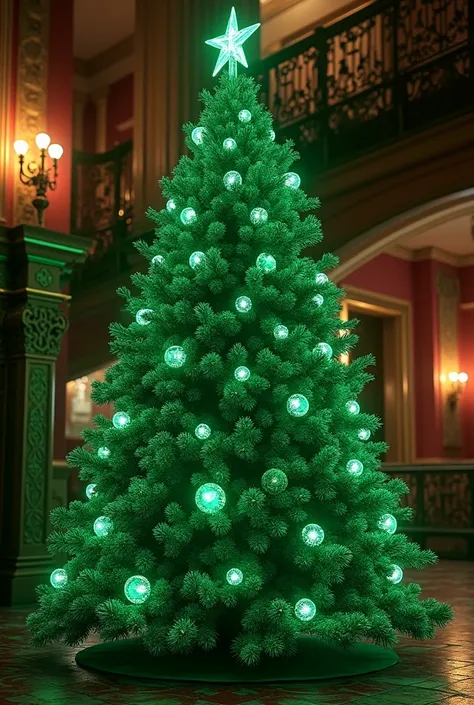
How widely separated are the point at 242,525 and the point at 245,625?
343mm

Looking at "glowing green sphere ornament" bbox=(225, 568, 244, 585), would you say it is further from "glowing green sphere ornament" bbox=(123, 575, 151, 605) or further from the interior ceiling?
the interior ceiling

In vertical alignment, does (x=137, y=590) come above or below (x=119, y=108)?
below

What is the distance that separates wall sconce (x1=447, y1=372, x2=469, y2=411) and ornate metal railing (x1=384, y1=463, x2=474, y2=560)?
6.77 feet

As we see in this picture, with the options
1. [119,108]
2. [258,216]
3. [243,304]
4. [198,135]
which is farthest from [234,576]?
[119,108]

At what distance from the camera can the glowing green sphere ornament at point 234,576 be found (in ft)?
9.97

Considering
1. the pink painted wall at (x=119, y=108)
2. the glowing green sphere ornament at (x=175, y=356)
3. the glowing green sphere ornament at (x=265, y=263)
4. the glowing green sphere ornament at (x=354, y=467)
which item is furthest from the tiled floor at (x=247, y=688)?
the pink painted wall at (x=119, y=108)

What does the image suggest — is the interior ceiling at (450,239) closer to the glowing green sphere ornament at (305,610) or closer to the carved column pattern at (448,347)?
the carved column pattern at (448,347)

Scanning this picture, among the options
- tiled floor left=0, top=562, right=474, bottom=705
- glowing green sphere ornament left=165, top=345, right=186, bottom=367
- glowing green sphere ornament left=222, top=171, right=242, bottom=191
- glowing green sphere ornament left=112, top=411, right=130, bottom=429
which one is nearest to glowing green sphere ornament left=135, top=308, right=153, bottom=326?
glowing green sphere ornament left=165, top=345, right=186, bottom=367

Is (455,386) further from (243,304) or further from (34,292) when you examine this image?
(243,304)

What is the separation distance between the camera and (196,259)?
137 inches

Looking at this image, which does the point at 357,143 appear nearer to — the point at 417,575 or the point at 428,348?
the point at 417,575

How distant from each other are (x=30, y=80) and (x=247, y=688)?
457cm

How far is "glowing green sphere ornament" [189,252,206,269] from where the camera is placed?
346 cm

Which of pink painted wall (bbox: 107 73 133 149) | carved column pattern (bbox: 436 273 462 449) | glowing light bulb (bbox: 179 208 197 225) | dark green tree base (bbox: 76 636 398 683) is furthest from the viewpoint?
pink painted wall (bbox: 107 73 133 149)
